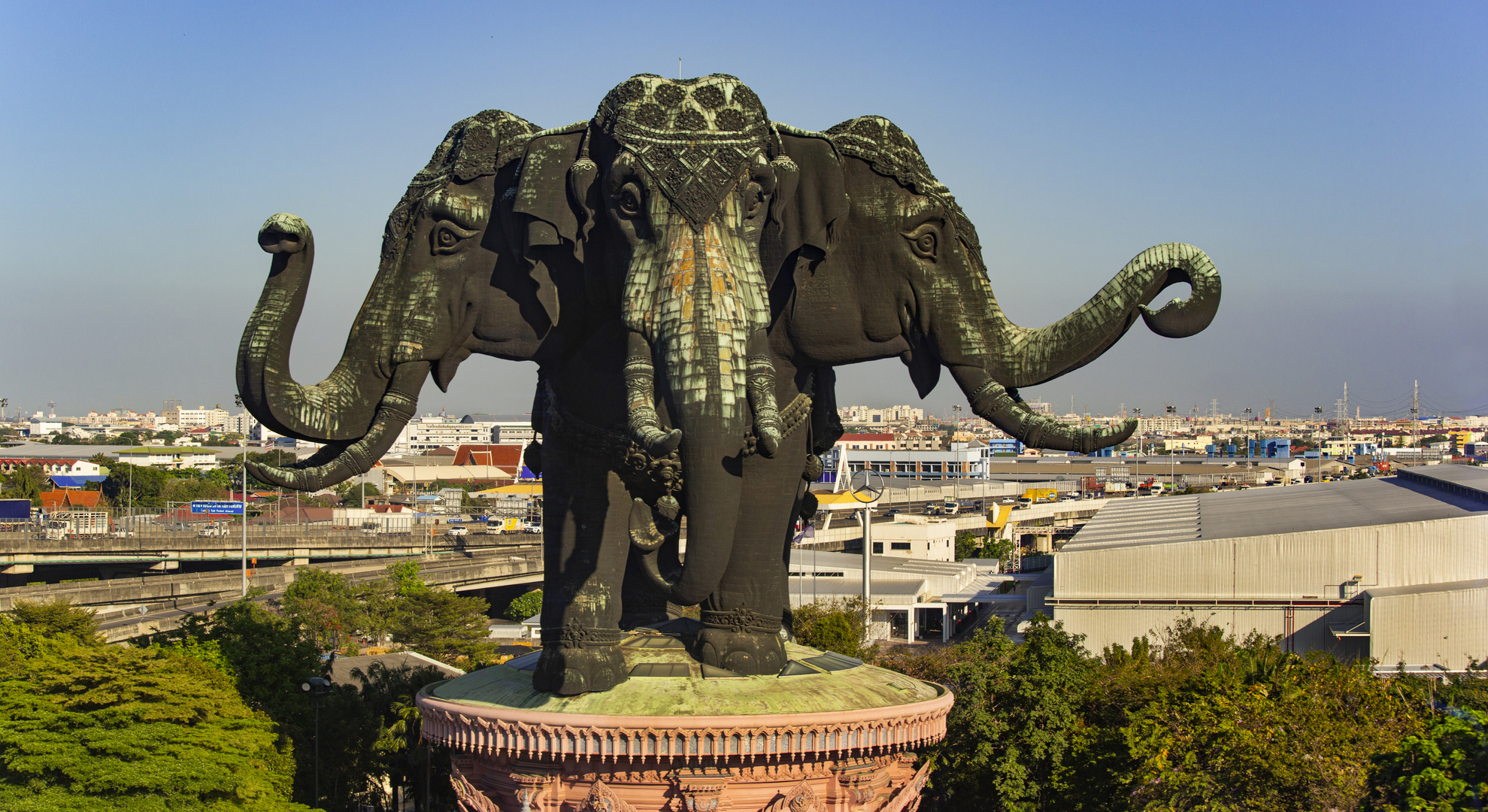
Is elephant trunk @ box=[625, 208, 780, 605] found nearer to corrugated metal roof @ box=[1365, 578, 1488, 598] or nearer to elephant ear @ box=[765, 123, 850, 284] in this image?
elephant ear @ box=[765, 123, 850, 284]

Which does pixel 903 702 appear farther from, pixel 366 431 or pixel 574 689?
pixel 366 431

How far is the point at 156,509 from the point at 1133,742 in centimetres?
9290

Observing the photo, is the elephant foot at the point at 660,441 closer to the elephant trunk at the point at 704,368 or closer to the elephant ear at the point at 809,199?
the elephant trunk at the point at 704,368

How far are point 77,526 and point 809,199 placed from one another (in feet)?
232

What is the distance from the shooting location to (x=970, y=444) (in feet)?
584

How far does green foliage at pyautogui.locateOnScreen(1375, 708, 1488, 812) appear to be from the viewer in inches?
430

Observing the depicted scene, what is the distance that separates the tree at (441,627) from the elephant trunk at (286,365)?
28.3 meters

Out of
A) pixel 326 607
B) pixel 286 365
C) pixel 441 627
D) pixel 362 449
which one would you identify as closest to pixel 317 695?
pixel 362 449

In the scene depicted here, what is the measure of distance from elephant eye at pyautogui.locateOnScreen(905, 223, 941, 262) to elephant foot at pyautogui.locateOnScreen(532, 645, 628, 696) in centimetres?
465

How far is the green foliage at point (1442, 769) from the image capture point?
1093 cm

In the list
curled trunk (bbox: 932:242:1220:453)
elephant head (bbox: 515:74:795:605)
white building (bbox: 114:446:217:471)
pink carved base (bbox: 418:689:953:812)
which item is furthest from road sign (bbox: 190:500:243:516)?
curled trunk (bbox: 932:242:1220:453)

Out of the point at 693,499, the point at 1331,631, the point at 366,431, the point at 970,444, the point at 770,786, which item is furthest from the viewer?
the point at 970,444

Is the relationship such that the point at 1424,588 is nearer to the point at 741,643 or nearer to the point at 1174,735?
the point at 1174,735

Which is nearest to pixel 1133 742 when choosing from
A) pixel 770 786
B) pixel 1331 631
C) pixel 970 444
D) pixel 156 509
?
pixel 770 786
